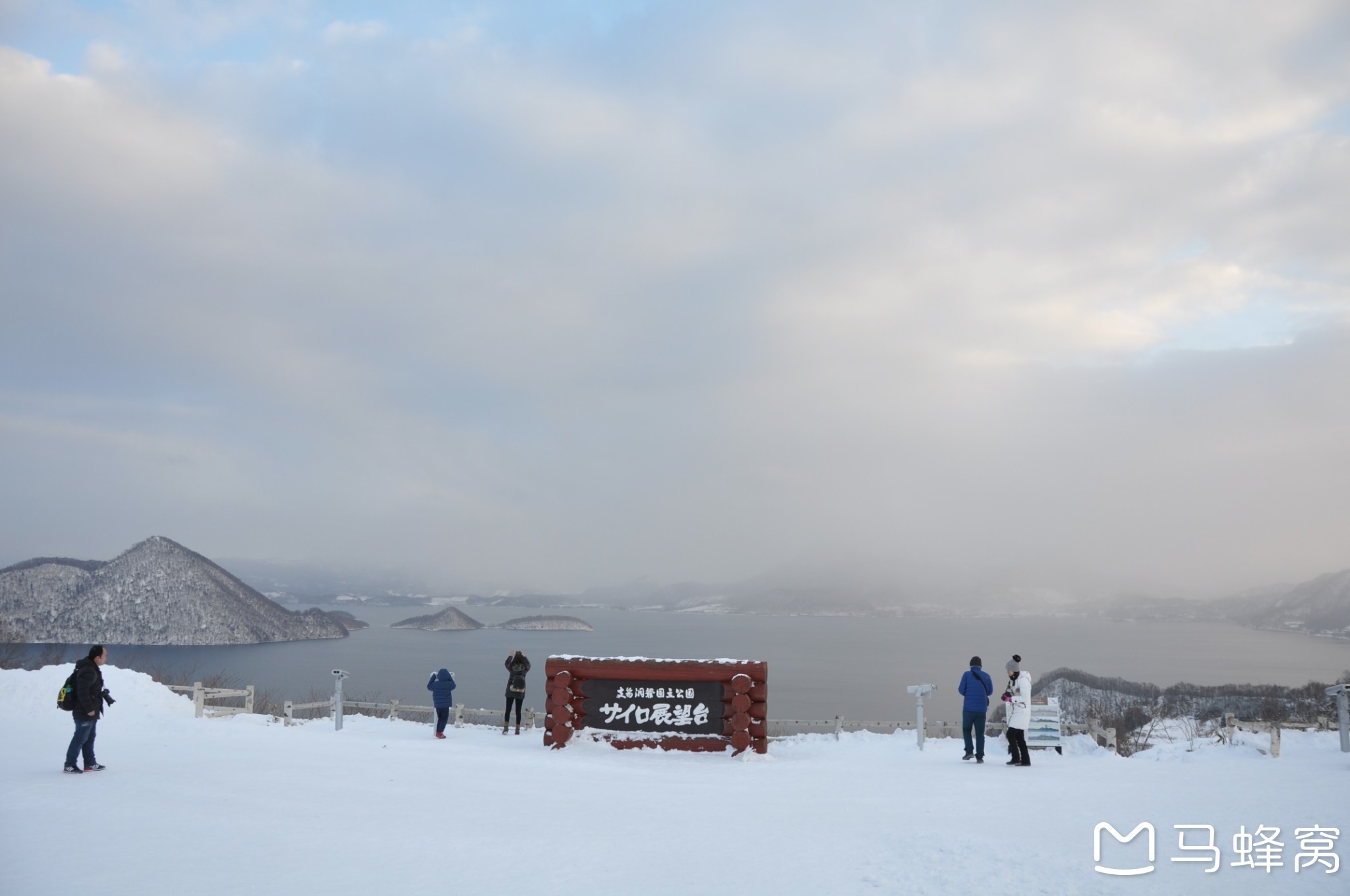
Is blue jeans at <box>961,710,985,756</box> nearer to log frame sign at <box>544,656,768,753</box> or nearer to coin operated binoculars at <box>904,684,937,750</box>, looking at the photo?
coin operated binoculars at <box>904,684,937,750</box>

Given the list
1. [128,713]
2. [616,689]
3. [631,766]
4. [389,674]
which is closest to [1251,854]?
[631,766]

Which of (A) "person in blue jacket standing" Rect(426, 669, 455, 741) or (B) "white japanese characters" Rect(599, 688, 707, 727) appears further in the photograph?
(A) "person in blue jacket standing" Rect(426, 669, 455, 741)

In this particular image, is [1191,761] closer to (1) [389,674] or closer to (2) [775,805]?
(2) [775,805]

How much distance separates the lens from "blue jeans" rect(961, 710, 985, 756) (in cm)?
1215

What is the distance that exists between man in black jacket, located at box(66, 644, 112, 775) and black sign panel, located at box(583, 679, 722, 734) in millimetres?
7344

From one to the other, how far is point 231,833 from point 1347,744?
1525 cm

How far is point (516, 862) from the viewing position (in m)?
6.14

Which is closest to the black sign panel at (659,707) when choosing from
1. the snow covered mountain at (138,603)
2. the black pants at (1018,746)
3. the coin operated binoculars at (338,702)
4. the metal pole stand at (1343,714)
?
the black pants at (1018,746)

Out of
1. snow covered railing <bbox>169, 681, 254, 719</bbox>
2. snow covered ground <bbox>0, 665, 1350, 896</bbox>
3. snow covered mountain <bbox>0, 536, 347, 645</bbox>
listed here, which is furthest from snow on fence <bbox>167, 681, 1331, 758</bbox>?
snow covered mountain <bbox>0, 536, 347, 645</bbox>

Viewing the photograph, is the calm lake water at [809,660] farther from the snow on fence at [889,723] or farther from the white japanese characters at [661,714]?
the white japanese characters at [661,714]

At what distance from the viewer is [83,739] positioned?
9227 millimetres

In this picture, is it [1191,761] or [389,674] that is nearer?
[1191,761]

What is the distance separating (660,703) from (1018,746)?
19.2 feet

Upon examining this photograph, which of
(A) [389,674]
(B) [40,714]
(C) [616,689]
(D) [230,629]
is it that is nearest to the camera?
(C) [616,689]
